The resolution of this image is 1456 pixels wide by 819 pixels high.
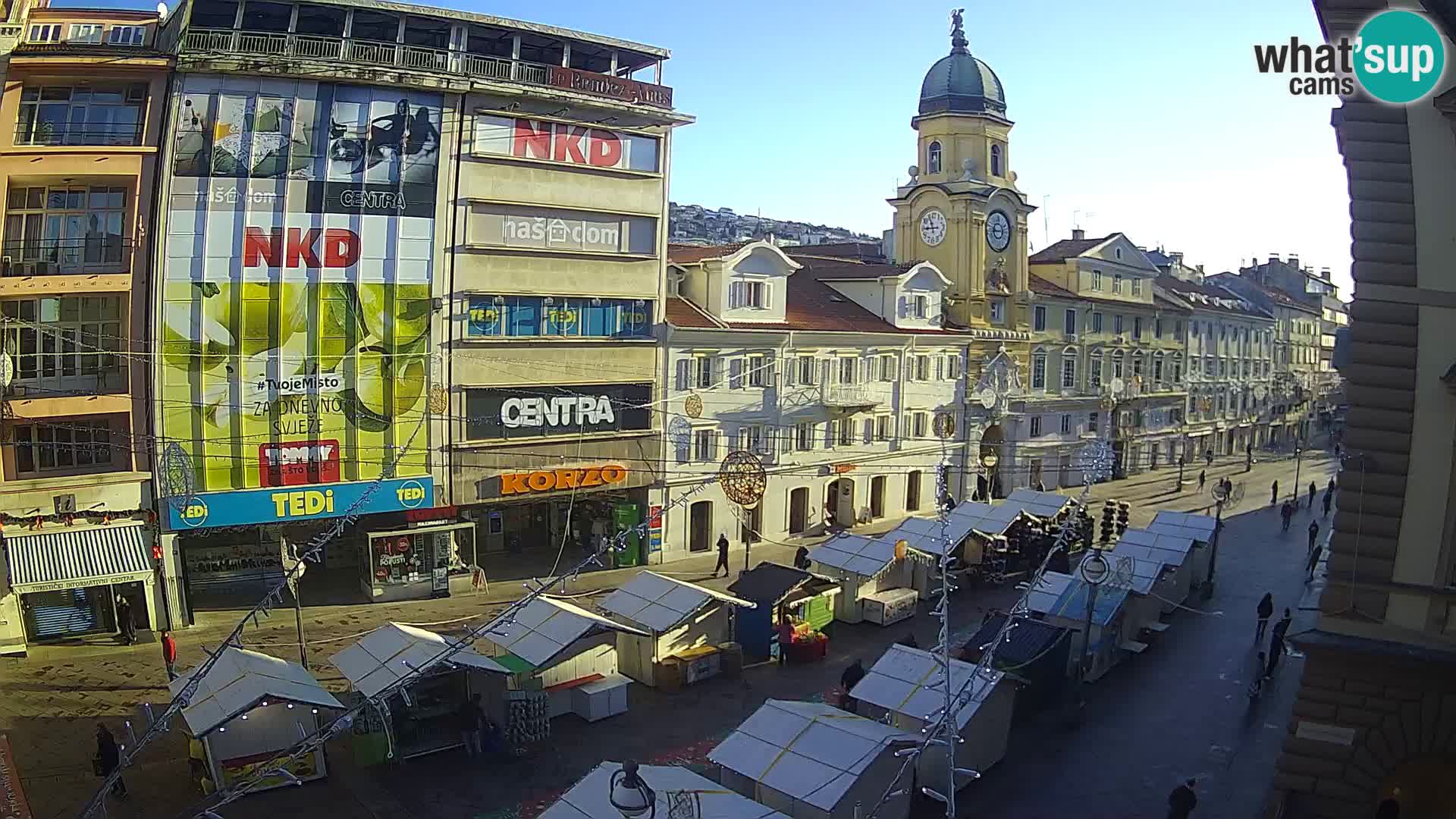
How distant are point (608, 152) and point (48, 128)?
15619mm

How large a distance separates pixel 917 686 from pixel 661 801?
7.65m

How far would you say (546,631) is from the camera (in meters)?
22.8

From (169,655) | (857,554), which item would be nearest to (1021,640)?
(857,554)

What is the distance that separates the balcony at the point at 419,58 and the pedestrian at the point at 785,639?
58.7 ft

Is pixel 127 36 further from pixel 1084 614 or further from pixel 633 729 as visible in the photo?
pixel 1084 614

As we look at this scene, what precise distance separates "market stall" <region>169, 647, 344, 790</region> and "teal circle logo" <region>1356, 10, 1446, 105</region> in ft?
63.8

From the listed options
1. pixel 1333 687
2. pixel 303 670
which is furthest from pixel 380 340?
pixel 1333 687

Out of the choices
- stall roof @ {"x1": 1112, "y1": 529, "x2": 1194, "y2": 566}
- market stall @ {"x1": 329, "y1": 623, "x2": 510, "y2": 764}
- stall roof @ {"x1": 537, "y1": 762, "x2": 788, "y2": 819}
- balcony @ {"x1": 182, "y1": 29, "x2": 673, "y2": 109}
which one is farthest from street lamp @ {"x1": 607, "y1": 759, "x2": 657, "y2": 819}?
balcony @ {"x1": 182, "y1": 29, "x2": 673, "y2": 109}

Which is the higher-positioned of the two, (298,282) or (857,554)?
(298,282)

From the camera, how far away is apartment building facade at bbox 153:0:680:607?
28.7 metres

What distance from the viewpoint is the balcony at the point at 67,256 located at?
2712cm

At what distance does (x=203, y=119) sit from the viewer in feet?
93.4

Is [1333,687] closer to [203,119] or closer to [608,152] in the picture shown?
[608,152]

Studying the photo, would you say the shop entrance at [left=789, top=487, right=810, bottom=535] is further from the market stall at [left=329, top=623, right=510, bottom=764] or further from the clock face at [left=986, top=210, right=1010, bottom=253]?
the market stall at [left=329, top=623, right=510, bottom=764]
